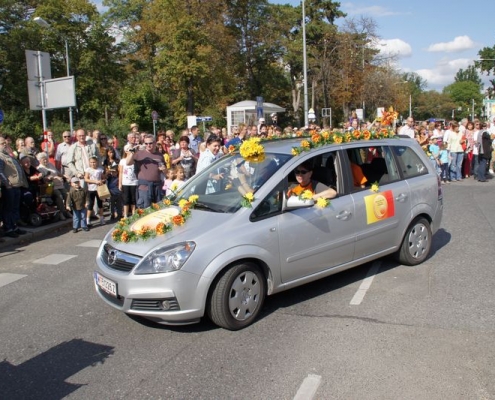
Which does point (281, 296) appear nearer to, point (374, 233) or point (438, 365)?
point (374, 233)

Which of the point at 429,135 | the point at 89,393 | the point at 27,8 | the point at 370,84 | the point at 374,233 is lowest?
the point at 89,393

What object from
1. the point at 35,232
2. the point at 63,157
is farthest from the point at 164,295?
Answer: the point at 63,157

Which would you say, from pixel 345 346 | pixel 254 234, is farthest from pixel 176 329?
pixel 345 346

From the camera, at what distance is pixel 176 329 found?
460 centimetres

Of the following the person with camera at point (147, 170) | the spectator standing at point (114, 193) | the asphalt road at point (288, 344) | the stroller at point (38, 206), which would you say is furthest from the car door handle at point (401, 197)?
the stroller at point (38, 206)

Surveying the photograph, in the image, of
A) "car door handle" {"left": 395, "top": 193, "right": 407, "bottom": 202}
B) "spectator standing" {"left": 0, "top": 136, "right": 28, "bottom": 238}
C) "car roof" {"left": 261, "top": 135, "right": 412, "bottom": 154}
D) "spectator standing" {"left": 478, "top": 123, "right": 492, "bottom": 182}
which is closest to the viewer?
"car roof" {"left": 261, "top": 135, "right": 412, "bottom": 154}

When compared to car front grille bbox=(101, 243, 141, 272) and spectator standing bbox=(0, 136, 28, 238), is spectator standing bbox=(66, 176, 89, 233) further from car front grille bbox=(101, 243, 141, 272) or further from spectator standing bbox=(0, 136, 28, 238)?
car front grille bbox=(101, 243, 141, 272)

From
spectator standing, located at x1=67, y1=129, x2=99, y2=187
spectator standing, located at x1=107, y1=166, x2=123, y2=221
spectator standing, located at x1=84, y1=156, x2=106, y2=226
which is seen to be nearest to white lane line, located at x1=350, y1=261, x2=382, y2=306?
spectator standing, located at x1=84, y1=156, x2=106, y2=226

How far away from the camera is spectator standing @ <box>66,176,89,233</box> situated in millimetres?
9164

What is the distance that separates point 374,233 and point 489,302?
1.39 meters

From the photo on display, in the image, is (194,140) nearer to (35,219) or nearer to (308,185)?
(35,219)

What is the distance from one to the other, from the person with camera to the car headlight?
16.7 feet

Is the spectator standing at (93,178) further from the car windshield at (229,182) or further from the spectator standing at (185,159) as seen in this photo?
the car windshield at (229,182)

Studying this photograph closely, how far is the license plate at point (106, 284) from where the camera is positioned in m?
4.43
